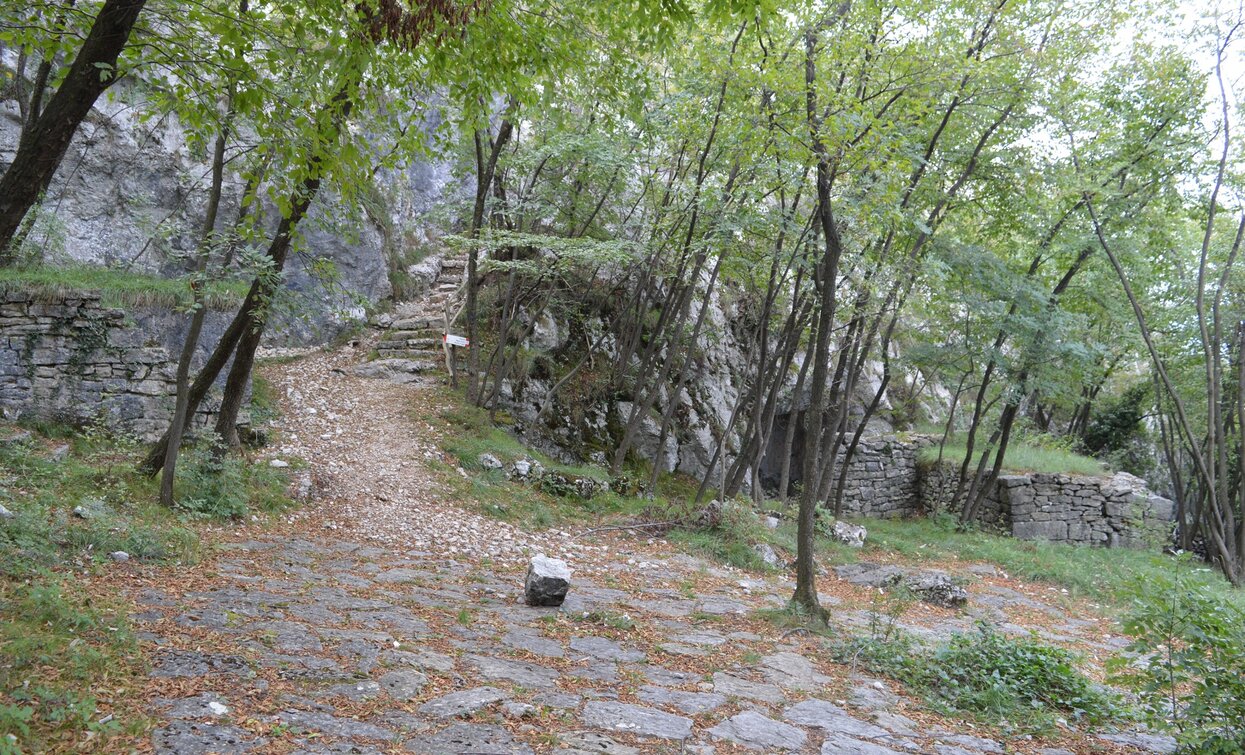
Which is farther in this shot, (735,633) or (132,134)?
(132,134)

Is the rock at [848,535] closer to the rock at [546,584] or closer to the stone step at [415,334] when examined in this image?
the rock at [546,584]

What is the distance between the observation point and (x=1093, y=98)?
1257 centimetres

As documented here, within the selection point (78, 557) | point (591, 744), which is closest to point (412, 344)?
point (78, 557)

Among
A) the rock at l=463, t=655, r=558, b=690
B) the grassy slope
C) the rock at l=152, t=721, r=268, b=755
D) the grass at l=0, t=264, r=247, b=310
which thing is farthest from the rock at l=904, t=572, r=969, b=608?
the grass at l=0, t=264, r=247, b=310

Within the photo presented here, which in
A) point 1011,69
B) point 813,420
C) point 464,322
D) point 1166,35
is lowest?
point 813,420

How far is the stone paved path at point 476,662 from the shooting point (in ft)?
10.8

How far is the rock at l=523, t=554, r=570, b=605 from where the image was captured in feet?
19.6

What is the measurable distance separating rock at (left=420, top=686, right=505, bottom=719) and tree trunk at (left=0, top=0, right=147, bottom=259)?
3.05 meters

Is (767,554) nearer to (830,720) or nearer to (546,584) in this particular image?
(546,584)

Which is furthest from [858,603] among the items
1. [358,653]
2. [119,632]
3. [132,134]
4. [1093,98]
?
[132,134]

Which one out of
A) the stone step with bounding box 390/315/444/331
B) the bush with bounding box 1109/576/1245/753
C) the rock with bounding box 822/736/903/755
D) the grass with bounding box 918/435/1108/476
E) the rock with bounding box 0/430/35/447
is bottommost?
the rock with bounding box 822/736/903/755

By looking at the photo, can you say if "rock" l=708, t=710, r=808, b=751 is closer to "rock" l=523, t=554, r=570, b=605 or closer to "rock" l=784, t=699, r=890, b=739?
"rock" l=784, t=699, r=890, b=739

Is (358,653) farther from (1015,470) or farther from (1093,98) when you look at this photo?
(1015,470)

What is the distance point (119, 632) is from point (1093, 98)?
1517 centimetres
